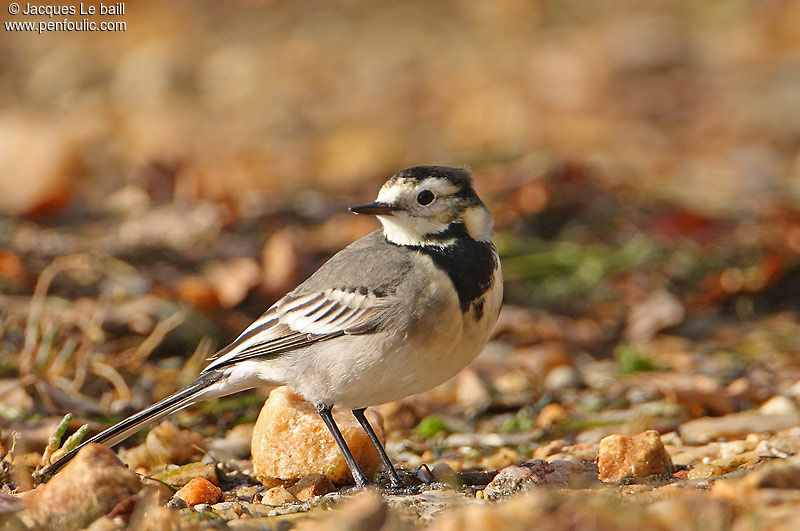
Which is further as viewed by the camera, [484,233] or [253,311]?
[253,311]

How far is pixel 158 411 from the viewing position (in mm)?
4668

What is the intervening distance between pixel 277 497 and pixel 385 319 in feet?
3.02

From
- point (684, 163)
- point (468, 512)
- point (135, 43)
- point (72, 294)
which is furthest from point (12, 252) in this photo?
point (135, 43)

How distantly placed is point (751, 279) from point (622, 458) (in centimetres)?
397

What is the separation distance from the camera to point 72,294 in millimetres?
6980

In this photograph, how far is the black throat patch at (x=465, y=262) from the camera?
15.1 feet

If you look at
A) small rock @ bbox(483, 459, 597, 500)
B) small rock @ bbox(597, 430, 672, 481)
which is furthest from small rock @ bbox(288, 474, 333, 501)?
small rock @ bbox(597, 430, 672, 481)

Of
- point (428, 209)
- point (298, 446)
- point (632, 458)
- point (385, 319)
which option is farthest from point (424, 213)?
point (632, 458)

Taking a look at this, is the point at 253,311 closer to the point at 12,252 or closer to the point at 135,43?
the point at 12,252

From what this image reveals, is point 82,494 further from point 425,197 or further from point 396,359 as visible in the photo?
point 425,197

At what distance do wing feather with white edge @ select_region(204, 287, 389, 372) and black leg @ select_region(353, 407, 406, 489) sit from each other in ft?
1.43

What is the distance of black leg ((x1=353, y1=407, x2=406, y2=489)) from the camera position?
4.53 meters

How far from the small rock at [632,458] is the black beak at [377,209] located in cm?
153

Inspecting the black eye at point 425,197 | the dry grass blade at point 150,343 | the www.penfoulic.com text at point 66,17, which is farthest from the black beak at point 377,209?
the www.penfoulic.com text at point 66,17
